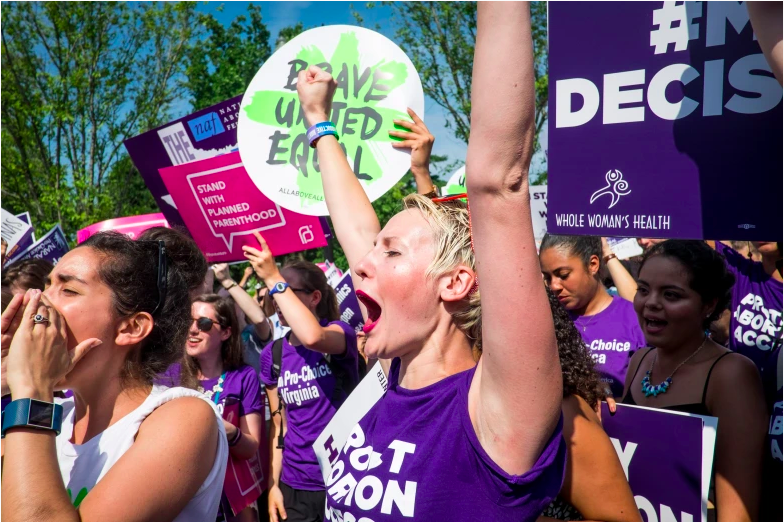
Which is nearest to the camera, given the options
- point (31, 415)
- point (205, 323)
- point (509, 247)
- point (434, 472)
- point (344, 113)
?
point (509, 247)

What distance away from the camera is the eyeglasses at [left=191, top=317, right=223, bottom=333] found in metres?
4.72

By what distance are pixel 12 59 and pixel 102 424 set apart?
53.8ft

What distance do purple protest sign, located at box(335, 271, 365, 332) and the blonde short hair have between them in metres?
3.34

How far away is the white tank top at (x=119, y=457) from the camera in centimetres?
193

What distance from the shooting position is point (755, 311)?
377 centimetres

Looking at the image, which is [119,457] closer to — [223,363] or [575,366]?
[575,366]

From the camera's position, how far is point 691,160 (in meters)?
2.24

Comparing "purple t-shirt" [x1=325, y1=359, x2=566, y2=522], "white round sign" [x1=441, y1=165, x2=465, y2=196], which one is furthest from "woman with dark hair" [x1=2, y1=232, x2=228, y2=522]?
"white round sign" [x1=441, y1=165, x2=465, y2=196]

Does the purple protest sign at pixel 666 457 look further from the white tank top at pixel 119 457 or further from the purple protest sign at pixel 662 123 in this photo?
the white tank top at pixel 119 457

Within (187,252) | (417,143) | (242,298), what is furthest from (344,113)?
(242,298)

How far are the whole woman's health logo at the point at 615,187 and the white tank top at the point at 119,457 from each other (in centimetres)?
146

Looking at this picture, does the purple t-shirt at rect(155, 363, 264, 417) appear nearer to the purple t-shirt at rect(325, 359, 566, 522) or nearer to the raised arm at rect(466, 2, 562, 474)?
the purple t-shirt at rect(325, 359, 566, 522)

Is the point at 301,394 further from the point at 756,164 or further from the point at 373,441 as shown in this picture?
the point at 756,164

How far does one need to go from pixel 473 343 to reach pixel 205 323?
3202mm
